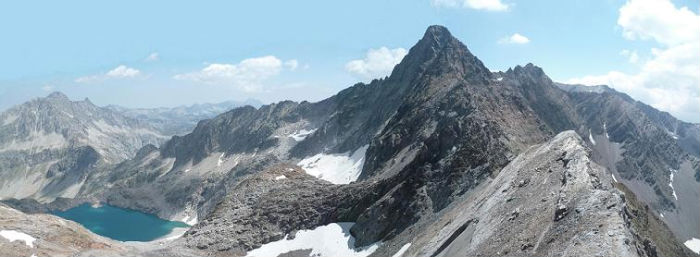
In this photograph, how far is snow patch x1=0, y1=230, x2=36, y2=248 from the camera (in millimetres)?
67875

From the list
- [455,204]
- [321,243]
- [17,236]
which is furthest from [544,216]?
[17,236]

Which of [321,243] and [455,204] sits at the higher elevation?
[455,204]

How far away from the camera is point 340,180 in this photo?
546 feet

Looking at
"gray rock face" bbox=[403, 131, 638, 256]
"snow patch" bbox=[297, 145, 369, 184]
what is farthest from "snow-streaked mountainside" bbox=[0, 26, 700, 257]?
"snow patch" bbox=[297, 145, 369, 184]

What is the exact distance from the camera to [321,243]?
84188mm

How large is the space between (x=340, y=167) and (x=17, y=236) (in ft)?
393

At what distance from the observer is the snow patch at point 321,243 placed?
264 ft

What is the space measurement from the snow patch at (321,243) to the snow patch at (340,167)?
237 ft

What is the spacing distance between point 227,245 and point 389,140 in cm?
6799

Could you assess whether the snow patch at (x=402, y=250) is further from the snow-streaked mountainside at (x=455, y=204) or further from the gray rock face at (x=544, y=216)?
the gray rock face at (x=544, y=216)

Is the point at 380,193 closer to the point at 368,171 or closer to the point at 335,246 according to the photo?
the point at 335,246

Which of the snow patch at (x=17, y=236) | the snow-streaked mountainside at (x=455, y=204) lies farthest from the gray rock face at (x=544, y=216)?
the snow patch at (x=17, y=236)

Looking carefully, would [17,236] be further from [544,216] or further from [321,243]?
[544,216]

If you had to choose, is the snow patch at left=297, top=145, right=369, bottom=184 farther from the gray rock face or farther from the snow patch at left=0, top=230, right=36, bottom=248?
the gray rock face
